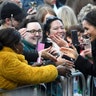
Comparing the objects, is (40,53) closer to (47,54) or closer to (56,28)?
(47,54)

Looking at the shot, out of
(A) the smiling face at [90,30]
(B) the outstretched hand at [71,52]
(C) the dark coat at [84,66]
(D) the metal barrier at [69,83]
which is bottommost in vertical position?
(D) the metal barrier at [69,83]

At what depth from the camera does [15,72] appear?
5.20m

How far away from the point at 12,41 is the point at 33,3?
526cm

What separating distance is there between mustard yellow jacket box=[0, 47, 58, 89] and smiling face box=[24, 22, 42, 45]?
1592mm

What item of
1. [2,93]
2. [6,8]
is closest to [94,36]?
[2,93]

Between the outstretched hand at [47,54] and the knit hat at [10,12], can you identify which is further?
the knit hat at [10,12]

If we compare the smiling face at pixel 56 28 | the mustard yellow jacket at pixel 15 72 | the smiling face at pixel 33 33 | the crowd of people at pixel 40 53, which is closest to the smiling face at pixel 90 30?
the crowd of people at pixel 40 53

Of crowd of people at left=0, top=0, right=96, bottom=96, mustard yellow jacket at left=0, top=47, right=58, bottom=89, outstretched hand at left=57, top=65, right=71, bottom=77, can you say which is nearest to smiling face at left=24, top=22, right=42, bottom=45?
crowd of people at left=0, top=0, right=96, bottom=96

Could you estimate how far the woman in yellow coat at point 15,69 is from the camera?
522cm

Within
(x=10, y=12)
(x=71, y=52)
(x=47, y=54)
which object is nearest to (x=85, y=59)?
(x=71, y=52)

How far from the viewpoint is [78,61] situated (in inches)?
234

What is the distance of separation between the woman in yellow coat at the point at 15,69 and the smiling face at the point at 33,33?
55.5 inches

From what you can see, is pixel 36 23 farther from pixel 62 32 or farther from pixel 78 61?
pixel 78 61

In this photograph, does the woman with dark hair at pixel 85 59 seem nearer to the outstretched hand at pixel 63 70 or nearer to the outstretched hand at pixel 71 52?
the outstretched hand at pixel 71 52
